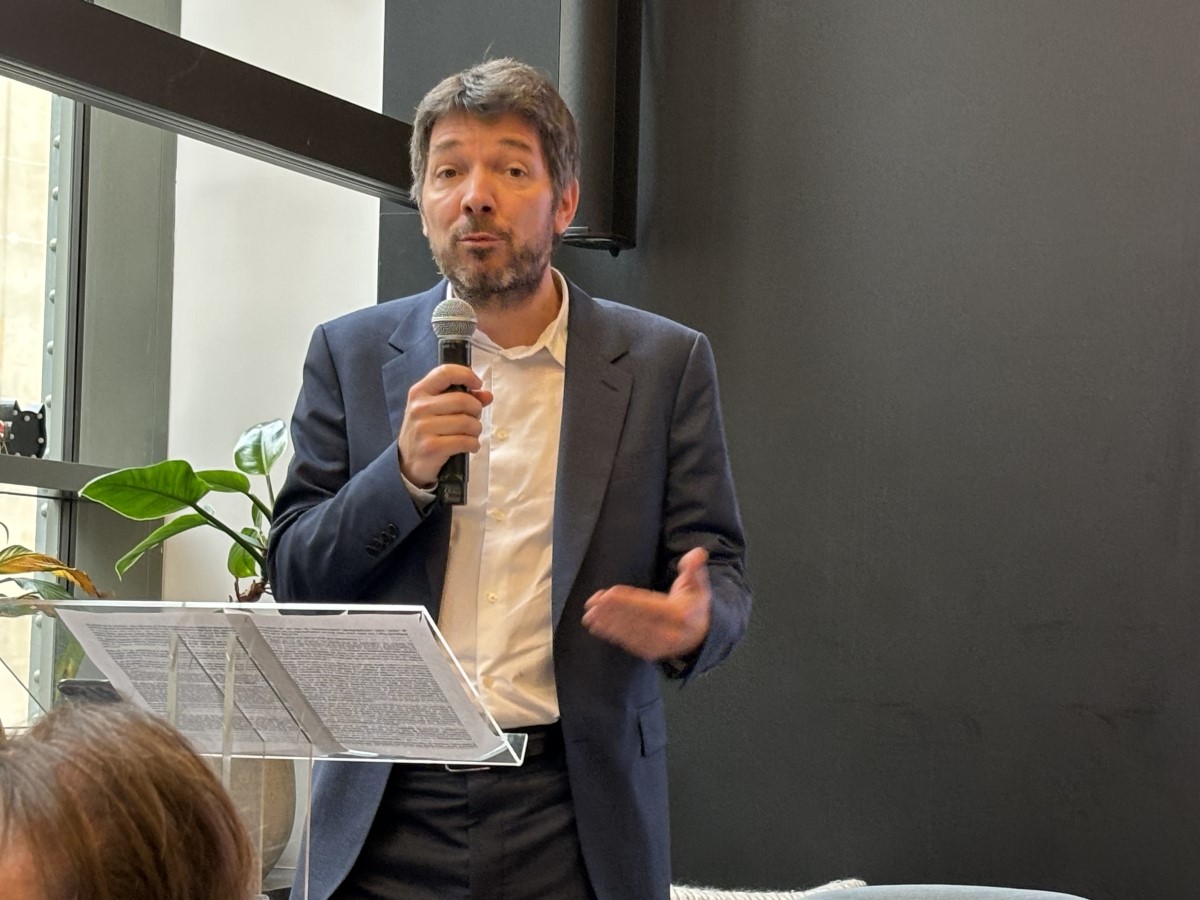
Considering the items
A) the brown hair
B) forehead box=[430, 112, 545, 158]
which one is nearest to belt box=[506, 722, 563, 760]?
forehead box=[430, 112, 545, 158]

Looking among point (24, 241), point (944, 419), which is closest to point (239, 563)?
point (24, 241)

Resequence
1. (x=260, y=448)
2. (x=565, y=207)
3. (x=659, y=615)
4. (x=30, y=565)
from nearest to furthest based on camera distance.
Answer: (x=659, y=615) < (x=565, y=207) < (x=30, y=565) < (x=260, y=448)

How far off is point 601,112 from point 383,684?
270 cm

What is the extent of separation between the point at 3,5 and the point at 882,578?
234cm

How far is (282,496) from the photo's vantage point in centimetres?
211

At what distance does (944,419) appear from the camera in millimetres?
3770

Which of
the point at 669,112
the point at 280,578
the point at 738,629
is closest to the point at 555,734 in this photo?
the point at 738,629

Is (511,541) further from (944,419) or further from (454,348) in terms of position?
(944,419)

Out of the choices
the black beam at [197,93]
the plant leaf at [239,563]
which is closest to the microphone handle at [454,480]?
the black beam at [197,93]

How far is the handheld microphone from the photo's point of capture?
74.3 inches

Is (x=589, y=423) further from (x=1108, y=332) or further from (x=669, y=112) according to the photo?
(x=669, y=112)

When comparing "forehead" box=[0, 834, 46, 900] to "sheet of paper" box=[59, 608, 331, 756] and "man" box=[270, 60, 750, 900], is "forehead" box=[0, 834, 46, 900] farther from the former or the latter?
"man" box=[270, 60, 750, 900]

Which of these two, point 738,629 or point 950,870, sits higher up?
point 738,629

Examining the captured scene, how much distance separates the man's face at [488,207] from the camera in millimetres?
2172
